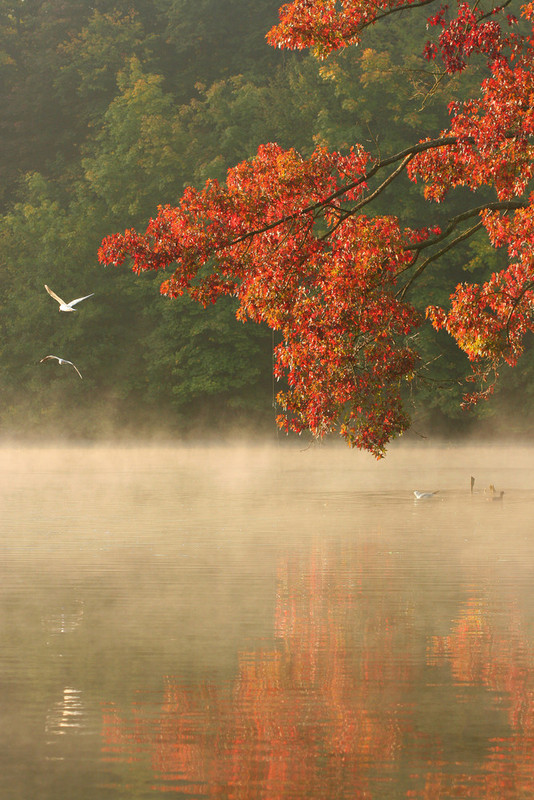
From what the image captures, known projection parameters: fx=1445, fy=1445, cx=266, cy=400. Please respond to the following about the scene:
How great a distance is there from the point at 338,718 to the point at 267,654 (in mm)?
2396

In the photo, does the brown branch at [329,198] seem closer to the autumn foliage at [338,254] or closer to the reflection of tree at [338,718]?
the autumn foliage at [338,254]

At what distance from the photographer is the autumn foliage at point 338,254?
55.2 ft

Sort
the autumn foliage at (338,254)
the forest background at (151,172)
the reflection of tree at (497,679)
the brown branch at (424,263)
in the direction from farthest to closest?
1. the forest background at (151,172)
2. the brown branch at (424,263)
3. the autumn foliage at (338,254)
4. the reflection of tree at (497,679)

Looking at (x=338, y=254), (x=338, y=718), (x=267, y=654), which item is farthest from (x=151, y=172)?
(x=338, y=718)

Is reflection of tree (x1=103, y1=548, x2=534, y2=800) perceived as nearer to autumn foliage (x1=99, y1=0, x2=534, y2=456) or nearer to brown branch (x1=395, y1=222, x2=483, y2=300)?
autumn foliage (x1=99, y1=0, x2=534, y2=456)

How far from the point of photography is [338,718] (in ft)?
30.9

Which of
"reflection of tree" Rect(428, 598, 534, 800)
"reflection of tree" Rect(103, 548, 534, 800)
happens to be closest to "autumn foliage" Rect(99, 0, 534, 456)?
"reflection of tree" Rect(428, 598, 534, 800)

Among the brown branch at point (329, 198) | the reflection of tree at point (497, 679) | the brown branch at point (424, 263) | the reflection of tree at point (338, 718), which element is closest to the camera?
the reflection of tree at point (497, 679)

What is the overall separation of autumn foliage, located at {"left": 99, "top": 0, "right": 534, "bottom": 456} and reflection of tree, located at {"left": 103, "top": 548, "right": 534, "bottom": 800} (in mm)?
4064

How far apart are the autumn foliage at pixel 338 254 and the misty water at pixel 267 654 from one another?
229 centimetres

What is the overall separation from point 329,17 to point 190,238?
10.3 ft

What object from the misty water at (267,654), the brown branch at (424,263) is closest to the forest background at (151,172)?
the misty water at (267,654)

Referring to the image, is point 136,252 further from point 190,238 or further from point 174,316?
point 174,316

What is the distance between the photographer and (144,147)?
237 feet
